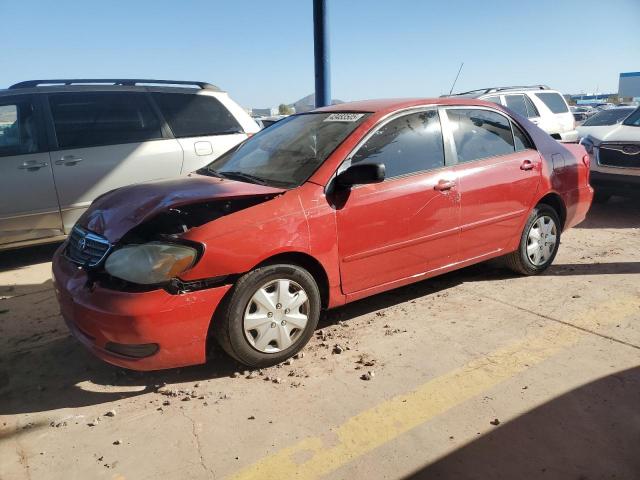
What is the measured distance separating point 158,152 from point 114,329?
352 cm

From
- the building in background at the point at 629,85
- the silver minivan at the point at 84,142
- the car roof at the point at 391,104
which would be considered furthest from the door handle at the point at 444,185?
the building in background at the point at 629,85

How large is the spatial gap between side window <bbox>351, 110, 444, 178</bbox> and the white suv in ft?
19.3

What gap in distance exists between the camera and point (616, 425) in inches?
99.1

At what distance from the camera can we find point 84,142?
215 inches

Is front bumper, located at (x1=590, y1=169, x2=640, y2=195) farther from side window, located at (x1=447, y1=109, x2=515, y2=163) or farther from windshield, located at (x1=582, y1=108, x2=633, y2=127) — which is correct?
side window, located at (x1=447, y1=109, x2=515, y2=163)

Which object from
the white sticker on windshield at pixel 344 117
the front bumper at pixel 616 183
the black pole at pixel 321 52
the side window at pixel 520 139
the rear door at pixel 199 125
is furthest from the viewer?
the black pole at pixel 321 52

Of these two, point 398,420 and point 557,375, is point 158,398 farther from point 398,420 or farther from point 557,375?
point 557,375

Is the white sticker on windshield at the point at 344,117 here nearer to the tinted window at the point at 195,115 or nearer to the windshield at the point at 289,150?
the windshield at the point at 289,150

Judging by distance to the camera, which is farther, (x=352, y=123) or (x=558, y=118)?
(x=558, y=118)

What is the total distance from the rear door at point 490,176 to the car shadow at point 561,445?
1.59 m

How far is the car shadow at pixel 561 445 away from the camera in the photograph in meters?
2.22

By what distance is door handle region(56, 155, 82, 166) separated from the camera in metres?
5.29

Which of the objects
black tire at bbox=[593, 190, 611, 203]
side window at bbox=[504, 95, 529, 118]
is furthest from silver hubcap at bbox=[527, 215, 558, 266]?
side window at bbox=[504, 95, 529, 118]

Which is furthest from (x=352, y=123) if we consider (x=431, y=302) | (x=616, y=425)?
(x=616, y=425)
